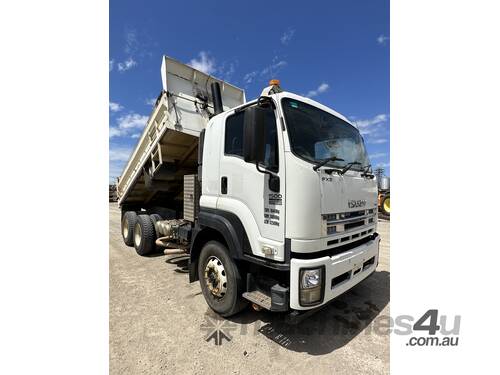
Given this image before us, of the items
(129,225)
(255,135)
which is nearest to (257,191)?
(255,135)

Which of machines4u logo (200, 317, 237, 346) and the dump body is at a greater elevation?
the dump body

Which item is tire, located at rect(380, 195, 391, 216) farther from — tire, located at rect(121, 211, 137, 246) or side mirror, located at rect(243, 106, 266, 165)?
side mirror, located at rect(243, 106, 266, 165)

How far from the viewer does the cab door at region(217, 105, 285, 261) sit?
2.25 metres

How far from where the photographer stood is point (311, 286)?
2109 millimetres

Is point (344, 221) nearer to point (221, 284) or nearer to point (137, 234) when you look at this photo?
point (221, 284)

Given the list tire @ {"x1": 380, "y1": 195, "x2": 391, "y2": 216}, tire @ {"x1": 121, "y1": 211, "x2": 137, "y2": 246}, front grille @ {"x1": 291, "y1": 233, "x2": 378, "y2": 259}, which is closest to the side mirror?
front grille @ {"x1": 291, "y1": 233, "x2": 378, "y2": 259}

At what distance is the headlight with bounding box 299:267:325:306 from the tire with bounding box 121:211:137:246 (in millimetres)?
4702

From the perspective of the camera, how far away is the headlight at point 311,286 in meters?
2.09

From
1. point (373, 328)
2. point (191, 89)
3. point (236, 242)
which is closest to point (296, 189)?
point (236, 242)

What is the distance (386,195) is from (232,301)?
11.5 metres

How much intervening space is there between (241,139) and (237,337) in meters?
2.15

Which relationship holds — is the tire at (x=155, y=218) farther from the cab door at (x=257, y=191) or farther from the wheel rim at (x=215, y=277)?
the cab door at (x=257, y=191)

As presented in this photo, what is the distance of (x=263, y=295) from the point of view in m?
2.42
